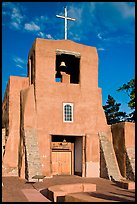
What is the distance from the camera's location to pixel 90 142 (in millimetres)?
20797

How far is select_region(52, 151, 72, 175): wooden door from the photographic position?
21688 mm

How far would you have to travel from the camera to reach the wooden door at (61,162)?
21.7 metres

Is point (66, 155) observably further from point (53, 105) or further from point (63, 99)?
point (63, 99)

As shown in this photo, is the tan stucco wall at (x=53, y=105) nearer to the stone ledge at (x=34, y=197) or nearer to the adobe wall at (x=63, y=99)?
the adobe wall at (x=63, y=99)

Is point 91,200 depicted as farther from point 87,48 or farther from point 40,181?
point 87,48

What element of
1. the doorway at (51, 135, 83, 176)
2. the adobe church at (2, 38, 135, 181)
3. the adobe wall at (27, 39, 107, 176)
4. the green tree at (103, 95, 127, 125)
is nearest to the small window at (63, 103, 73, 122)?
the adobe church at (2, 38, 135, 181)

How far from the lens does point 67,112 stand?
20.9 m

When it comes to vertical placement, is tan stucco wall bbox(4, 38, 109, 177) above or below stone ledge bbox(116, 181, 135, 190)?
above

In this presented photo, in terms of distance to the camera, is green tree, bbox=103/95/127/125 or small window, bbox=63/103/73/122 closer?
small window, bbox=63/103/73/122

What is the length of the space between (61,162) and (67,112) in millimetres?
4513

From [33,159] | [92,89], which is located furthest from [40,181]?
[92,89]

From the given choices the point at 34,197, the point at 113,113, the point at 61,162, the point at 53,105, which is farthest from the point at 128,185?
the point at 113,113

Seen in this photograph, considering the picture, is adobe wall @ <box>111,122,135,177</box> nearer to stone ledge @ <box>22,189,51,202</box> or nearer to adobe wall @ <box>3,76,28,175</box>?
adobe wall @ <box>3,76,28,175</box>

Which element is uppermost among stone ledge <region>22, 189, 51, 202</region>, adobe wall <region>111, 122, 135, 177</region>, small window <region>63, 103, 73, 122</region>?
small window <region>63, 103, 73, 122</region>
